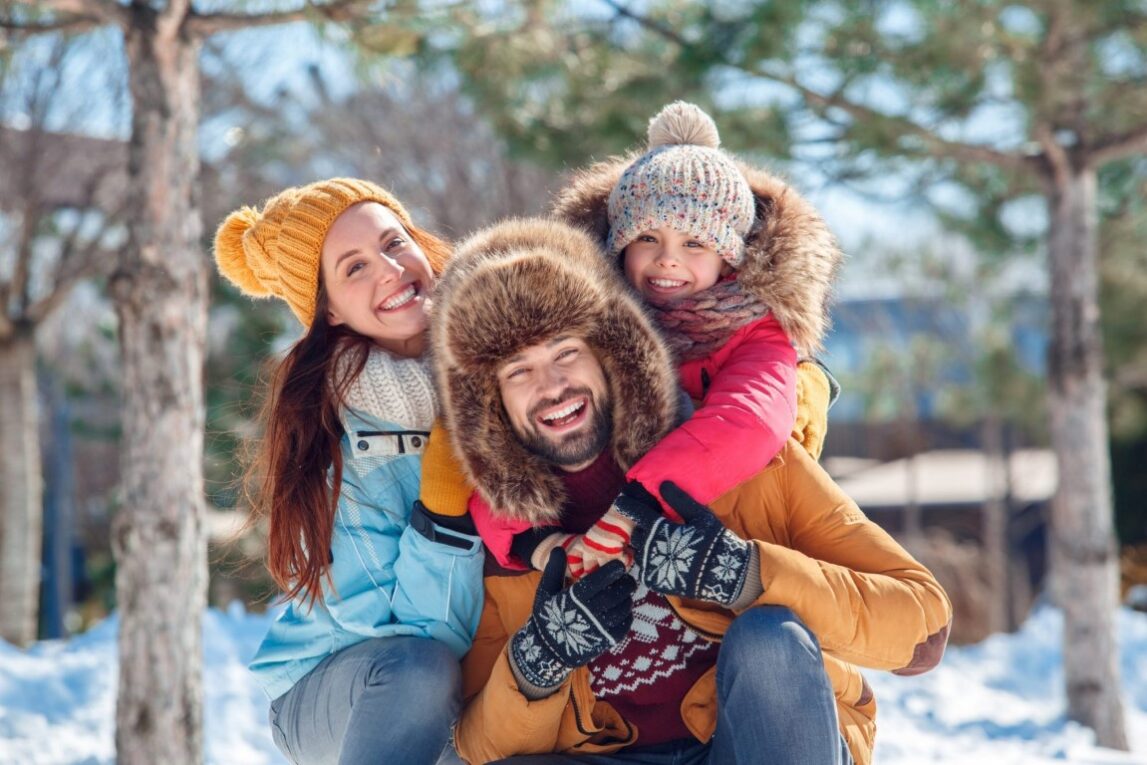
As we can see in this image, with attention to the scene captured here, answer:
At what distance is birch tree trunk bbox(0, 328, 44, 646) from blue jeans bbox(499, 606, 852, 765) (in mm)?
7056

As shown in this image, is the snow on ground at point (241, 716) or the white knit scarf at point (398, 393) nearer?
the white knit scarf at point (398, 393)

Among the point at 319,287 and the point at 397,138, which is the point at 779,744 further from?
the point at 397,138

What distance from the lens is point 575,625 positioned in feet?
7.09

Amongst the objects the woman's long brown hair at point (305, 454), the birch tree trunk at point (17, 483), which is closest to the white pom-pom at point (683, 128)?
the woman's long brown hair at point (305, 454)

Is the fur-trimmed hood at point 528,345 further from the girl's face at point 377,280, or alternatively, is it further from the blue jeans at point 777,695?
the blue jeans at point 777,695

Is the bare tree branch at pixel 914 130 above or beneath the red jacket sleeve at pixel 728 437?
above

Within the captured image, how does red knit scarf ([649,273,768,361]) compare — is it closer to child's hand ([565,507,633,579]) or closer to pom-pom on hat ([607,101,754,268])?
pom-pom on hat ([607,101,754,268])

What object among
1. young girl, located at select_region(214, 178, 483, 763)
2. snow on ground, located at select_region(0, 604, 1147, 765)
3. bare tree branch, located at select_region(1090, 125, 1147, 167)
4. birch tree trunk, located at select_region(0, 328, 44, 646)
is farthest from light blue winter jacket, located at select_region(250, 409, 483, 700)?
birch tree trunk, located at select_region(0, 328, 44, 646)

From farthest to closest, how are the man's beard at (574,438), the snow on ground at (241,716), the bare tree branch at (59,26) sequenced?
1. the snow on ground at (241,716)
2. the bare tree branch at (59,26)
3. the man's beard at (574,438)

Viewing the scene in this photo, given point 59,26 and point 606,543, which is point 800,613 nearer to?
point 606,543

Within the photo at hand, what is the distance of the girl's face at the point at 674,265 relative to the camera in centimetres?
256

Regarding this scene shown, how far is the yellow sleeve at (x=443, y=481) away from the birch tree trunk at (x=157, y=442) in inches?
61.1

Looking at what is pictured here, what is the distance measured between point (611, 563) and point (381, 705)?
0.52m

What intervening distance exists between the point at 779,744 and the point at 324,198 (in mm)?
1553
